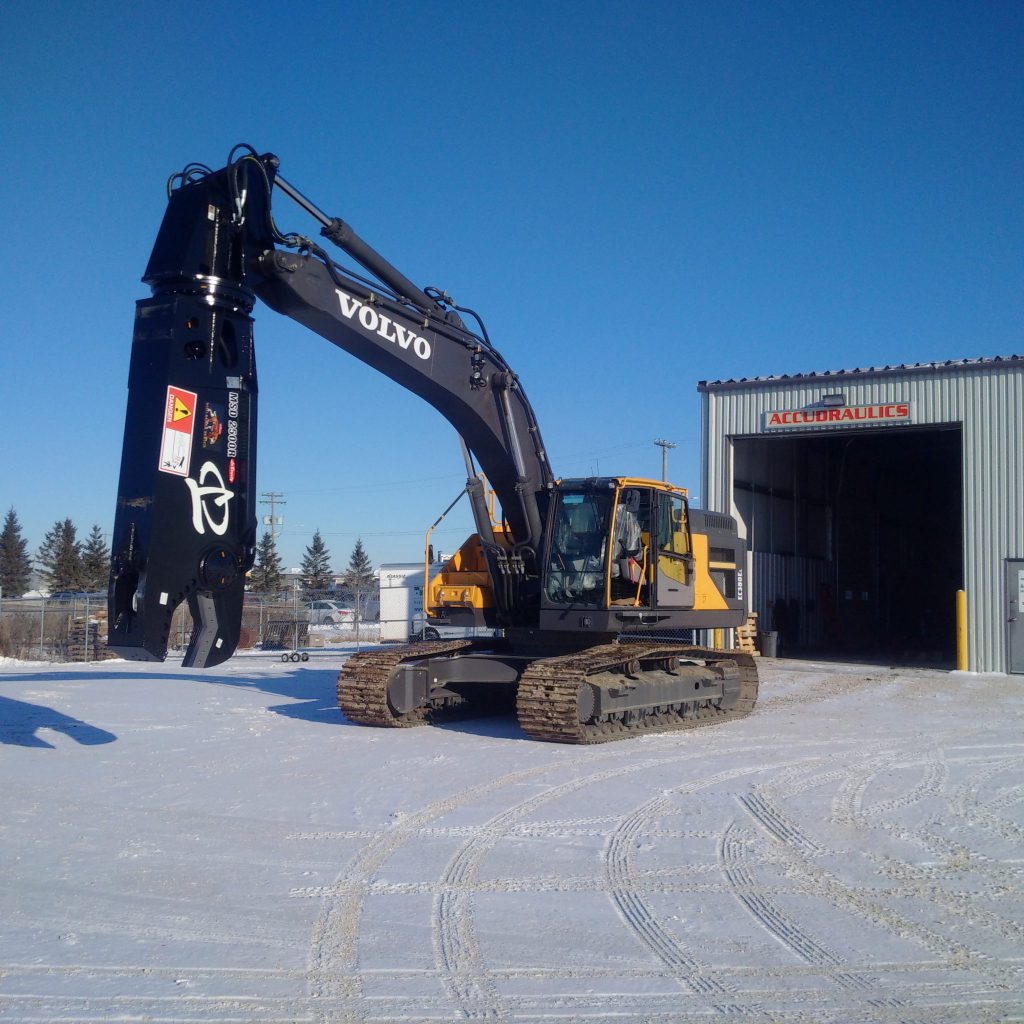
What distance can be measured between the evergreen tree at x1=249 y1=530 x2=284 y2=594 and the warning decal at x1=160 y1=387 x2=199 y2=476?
184 feet

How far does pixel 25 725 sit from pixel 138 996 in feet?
30.0

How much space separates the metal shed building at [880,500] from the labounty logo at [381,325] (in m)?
13.7

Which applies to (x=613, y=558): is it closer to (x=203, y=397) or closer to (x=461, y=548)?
(x=461, y=548)

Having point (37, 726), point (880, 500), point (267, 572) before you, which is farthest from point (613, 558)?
point (267, 572)

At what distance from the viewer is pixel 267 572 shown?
6456 cm

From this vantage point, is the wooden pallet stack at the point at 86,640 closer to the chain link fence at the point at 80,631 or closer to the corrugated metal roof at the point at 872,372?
the chain link fence at the point at 80,631

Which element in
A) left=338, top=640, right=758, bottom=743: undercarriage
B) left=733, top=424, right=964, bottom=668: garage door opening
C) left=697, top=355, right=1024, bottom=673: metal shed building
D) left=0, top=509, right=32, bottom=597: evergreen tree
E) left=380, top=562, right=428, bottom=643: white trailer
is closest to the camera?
left=338, top=640, right=758, bottom=743: undercarriage

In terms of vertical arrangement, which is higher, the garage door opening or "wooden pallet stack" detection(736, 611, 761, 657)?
the garage door opening

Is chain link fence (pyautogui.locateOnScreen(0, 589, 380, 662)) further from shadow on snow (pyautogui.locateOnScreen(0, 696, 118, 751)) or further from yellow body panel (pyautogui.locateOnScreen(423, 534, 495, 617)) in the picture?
yellow body panel (pyautogui.locateOnScreen(423, 534, 495, 617))

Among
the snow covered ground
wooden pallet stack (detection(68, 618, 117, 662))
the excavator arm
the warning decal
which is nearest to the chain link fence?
wooden pallet stack (detection(68, 618, 117, 662))

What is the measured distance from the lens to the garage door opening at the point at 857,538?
85.2ft

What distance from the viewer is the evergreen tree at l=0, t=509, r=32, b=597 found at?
3140 inches

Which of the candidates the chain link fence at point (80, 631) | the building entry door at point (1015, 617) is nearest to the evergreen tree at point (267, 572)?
the chain link fence at point (80, 631)

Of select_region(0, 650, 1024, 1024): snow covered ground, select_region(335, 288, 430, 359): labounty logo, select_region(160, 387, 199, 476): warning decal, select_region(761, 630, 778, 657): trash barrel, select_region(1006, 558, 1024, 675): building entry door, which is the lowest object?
select_region(0, 650, 1024, 1024): snow covered ground
